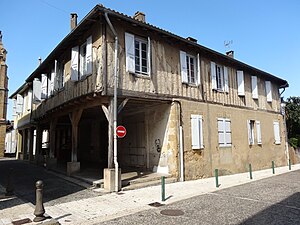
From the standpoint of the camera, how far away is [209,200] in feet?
21.8

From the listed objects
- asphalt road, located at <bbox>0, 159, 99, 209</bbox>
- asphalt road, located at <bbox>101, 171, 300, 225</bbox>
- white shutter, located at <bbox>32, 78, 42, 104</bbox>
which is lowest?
Answer: asphalt road, located at <bbox>101, 171, 300, 225</bbox>

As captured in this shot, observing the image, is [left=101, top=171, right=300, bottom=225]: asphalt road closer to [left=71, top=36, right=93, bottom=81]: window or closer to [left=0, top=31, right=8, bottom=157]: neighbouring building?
[left=71, top=36, right=93, bottom=81]: window

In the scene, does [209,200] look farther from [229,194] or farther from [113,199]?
[113,199]

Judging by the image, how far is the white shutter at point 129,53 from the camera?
29.1 ft

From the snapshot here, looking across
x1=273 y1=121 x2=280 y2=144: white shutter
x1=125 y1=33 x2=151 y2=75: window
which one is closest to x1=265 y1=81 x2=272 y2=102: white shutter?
x1=273 y1=121 x2=280 y2=144: white shutter

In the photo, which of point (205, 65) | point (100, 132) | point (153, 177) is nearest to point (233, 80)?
point (205, 65)

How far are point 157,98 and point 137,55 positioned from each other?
1936mm

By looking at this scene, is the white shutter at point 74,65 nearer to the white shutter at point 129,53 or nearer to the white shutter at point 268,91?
the white shutter at point 129,53

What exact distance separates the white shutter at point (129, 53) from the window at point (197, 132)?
378 cm

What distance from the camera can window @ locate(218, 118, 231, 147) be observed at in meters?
12.0

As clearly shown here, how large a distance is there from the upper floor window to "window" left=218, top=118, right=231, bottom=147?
2604 mm

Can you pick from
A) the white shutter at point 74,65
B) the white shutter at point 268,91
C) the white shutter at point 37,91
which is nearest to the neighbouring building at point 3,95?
the white shutter at point 37,91

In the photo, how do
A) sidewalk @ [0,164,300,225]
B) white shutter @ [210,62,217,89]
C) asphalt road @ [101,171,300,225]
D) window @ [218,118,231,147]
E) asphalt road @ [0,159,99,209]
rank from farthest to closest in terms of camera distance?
white shutter @ [210,62,217,89] < window @ [218,118,231,147] < asphalt road @ [0,159,99,209] < sidewalk @ [0,164,300,225] < asphalt road @ [101,171,300,225]

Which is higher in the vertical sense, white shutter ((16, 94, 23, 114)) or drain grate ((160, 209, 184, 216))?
white shutter ((16, 94, 23, 114))
